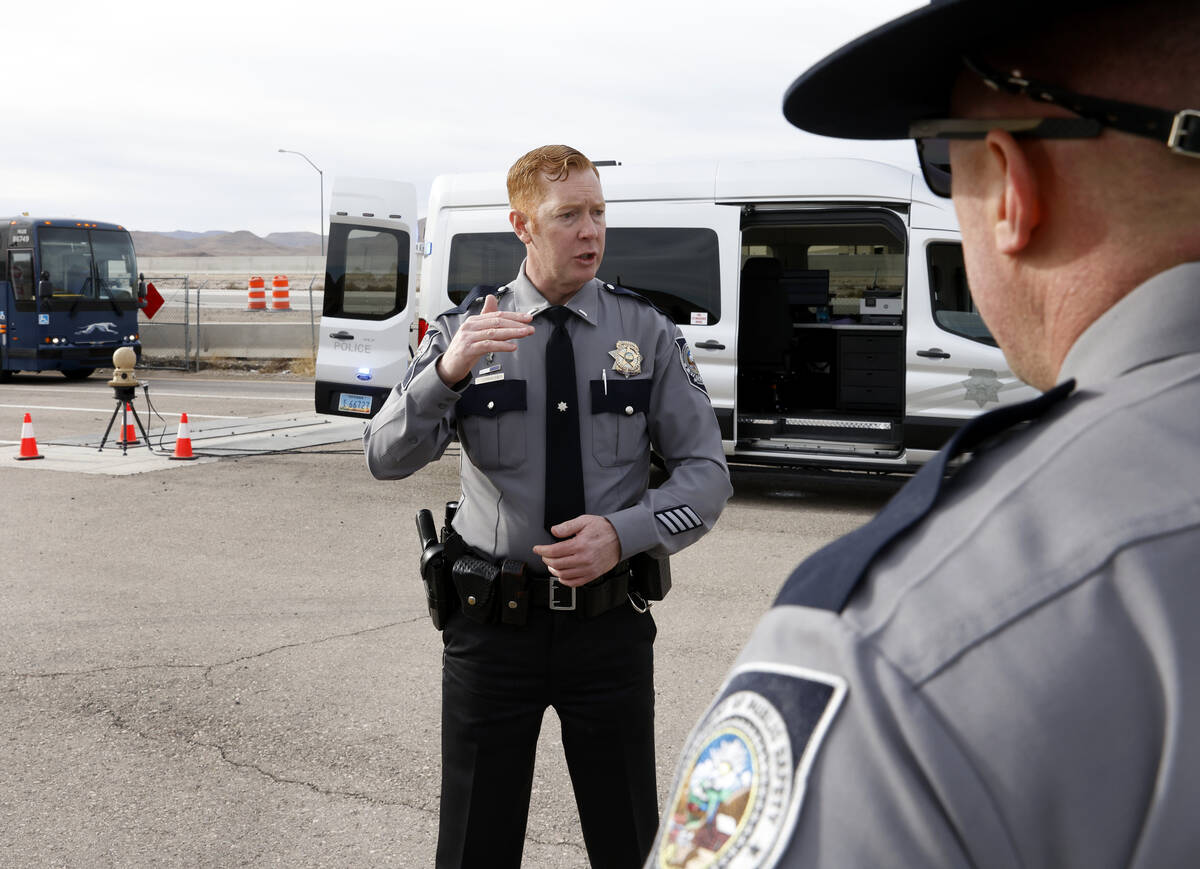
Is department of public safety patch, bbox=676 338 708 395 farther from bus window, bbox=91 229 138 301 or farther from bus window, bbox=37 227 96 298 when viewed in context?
bus window, bbox=91 229 138 301

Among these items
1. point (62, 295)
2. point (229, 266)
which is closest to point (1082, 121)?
point (62, 295)

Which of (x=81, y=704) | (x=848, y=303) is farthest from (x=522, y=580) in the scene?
(x=848, y=303)

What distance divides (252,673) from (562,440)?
291cm

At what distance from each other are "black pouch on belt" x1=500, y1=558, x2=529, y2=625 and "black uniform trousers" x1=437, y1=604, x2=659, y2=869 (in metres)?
0.04

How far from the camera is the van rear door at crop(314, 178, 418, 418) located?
417 inches

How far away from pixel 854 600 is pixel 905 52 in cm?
47

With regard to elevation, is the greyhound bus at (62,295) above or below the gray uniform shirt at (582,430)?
above

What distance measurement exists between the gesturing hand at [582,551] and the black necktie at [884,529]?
1642 millimetres

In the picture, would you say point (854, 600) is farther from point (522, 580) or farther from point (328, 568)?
point (328, 568)

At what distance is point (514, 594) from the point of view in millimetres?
2465

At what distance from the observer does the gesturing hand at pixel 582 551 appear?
2.42 metres

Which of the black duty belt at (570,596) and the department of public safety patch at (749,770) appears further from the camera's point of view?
the black duty belt at (570,596)

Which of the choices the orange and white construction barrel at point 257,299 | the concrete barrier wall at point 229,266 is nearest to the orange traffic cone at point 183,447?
the orange and white construction barrel at point 257,299

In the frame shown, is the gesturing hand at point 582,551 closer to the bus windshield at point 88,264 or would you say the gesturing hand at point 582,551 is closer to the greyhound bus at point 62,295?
the greyhound bus at point 62,295
